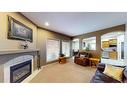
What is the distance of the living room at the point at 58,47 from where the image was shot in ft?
7.84

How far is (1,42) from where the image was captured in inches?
84.7

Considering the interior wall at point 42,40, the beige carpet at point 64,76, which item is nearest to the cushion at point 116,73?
the beige carpet at point 64,76

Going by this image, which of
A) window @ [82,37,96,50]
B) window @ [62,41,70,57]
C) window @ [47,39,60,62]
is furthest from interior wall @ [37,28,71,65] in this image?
window @ [82,37,96,50]

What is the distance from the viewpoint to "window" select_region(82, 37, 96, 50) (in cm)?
623

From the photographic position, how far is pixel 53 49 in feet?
21.5

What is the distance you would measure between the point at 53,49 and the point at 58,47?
64 centimetres

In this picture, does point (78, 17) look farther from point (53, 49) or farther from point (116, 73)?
point (53, 49)

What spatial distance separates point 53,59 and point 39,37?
78.9 inches

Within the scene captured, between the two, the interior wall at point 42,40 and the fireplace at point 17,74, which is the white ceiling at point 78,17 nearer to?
the interior wall at point 42,40

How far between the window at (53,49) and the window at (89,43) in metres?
1.98

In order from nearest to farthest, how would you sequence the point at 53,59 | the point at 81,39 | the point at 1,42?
the point at 1,42 → the point at 53,59 → the point at 81,39

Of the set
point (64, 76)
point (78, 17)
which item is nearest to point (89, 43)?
point (78, 17)
